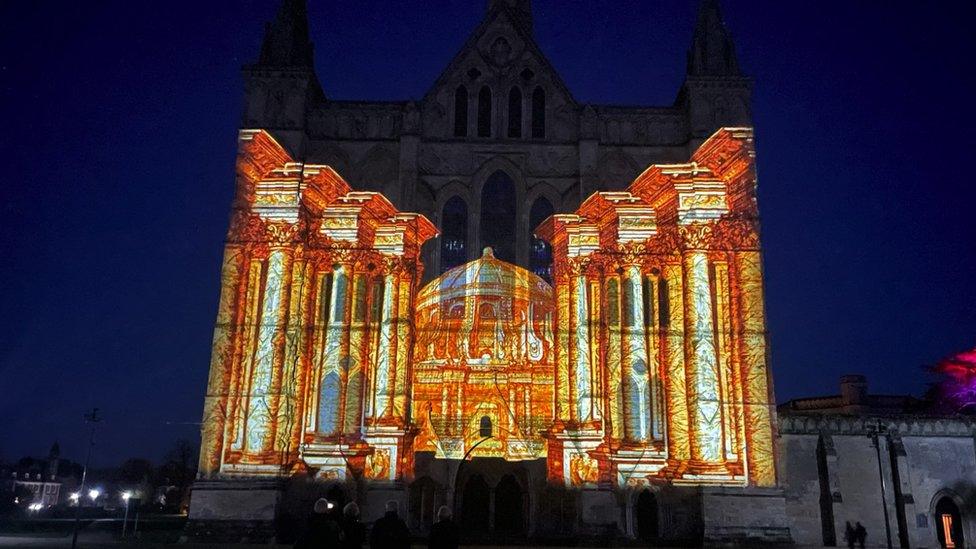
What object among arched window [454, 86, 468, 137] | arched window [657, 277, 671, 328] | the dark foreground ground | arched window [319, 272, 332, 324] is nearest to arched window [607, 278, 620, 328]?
arched window [657, 277, 671, 328]

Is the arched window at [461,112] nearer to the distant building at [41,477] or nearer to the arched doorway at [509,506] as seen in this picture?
the arched doorway at [509,506]

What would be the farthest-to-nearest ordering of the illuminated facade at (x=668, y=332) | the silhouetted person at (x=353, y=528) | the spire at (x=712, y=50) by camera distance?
the spire at (x=712, y=50) < the illuminated facade at (x=668, y=332) < the silhouetted person at (x=353, y=528)

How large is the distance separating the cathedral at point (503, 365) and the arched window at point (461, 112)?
4.62 metres

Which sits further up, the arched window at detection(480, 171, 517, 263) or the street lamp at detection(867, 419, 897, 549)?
the arched window at detection(480, 171, 517, 263)

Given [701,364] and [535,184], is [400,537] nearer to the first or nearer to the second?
[701,364]

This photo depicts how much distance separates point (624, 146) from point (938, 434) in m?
12.8

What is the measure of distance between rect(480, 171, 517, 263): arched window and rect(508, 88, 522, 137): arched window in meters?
1.66

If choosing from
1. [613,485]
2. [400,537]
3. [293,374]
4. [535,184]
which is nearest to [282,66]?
[535,184]

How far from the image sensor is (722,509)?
62.4 feet

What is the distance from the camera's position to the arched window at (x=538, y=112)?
2733 cm

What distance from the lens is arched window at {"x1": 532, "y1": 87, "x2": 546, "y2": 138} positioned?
27328 mm

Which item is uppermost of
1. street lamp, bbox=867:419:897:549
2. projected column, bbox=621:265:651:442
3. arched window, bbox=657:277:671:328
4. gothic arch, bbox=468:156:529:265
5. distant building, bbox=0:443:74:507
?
gothic arch, bbox=468:156:529:265

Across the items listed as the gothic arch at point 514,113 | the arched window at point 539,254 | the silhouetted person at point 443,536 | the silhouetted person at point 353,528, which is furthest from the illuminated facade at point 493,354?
the silhouetted person at point 443,536

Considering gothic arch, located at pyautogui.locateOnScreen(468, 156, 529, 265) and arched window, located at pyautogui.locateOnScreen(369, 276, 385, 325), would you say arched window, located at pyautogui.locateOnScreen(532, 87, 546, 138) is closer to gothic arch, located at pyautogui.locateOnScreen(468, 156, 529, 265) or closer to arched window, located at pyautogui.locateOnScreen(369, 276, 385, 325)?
gothic arch, located at pyautogui.locateOnScreen(468, 156, 529, 265)
